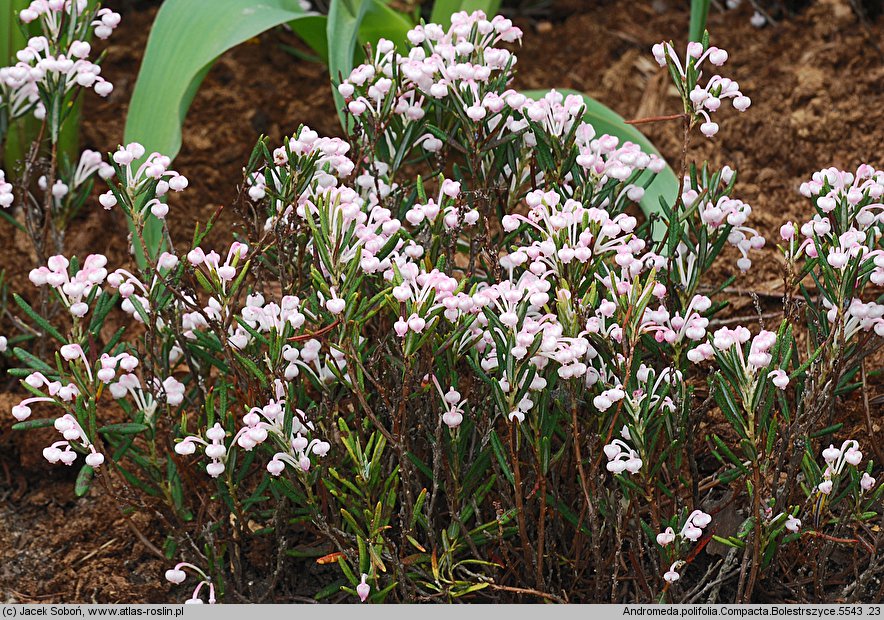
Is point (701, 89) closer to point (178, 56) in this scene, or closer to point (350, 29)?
point (350, 29)

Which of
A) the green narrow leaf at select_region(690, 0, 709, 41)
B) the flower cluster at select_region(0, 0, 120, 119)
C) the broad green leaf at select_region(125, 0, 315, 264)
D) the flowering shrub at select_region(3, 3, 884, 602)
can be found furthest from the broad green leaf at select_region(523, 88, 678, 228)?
the flower cluster at select_region(0, 0, 120, 119)

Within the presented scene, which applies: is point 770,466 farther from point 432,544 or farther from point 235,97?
point 235,97

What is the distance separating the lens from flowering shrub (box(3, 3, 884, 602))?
3.85 ft

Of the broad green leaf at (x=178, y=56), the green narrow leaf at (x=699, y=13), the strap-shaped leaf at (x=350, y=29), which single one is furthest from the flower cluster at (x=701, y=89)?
the broad green leaf at (x=178, y=56)

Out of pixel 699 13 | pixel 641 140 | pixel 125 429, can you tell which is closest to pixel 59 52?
pixel 125 429

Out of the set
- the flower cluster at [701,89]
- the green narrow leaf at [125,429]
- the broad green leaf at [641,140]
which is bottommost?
the green narrow leaf at [125,429]

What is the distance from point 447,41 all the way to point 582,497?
67 cm

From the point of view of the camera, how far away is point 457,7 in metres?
2.04

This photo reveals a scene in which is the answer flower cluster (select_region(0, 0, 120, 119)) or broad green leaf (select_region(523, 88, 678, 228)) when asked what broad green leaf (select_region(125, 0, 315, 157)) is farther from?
broad green leaf (select_region(523, 88, 678, 228))

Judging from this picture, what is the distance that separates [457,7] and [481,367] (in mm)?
1028

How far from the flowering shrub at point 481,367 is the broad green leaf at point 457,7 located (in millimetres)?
573

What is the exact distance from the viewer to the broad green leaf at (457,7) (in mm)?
2014

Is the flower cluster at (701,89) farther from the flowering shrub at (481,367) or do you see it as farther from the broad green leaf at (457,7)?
the broad green leaf at (457,7)

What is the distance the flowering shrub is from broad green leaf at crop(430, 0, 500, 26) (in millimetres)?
573
